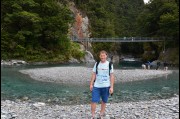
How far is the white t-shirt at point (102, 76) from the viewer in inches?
336

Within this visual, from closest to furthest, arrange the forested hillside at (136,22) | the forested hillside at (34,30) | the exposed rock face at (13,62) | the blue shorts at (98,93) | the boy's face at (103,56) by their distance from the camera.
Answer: the boy's face at (103,56), the blue shorts at (98,93), the exposed rock face at (13,62), the forested hillside at (34,30), the forested hillside at (136,22)

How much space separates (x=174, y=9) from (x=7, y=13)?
29.6 m

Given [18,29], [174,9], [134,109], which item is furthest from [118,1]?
[134,109]

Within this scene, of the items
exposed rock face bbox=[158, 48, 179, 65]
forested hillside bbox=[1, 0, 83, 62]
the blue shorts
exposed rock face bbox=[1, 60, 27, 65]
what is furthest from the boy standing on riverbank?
exposed rock face bbox=[158, 48, 179, 65]

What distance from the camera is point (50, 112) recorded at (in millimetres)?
10039

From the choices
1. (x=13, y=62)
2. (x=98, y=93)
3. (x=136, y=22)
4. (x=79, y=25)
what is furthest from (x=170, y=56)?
(x=98, y=93)

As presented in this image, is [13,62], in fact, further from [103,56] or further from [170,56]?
[103,56]

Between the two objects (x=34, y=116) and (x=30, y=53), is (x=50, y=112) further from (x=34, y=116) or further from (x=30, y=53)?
(x=30, y=53)

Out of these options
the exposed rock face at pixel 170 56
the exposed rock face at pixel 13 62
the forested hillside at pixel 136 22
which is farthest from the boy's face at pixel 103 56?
the forested hillside at pixel 136 22

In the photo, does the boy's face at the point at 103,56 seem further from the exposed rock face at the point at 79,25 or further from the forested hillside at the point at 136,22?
the exposed rock face at the point at 79,25

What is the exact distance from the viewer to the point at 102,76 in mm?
8586

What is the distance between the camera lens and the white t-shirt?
8531mm

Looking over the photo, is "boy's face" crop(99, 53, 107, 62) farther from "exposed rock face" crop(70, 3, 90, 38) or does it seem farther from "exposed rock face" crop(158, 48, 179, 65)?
"exposed rock face" crop(70, 3, 90, 38)

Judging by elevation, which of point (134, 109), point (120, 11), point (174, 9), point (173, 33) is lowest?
point (134, 109)
